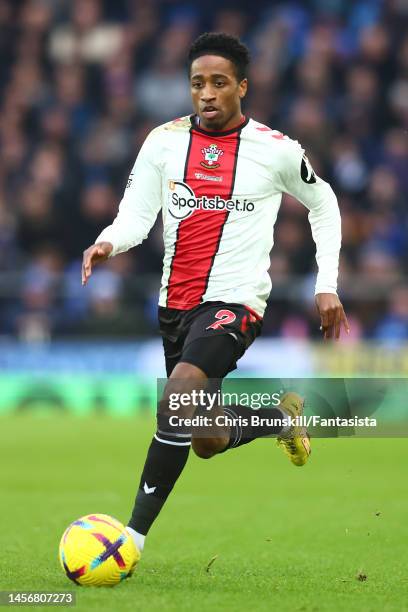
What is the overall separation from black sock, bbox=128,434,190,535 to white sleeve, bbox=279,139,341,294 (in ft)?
3.13

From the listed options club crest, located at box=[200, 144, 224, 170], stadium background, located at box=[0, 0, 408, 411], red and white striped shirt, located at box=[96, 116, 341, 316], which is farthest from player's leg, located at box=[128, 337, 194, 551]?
stadium background, located at box=[0, 0, 408, 411]

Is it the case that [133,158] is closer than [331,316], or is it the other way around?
[331,316]

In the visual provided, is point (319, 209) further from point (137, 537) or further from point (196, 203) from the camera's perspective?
point (137, 537)

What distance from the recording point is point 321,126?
53.0ft

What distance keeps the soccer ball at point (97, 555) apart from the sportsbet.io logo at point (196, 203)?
144 centimetres

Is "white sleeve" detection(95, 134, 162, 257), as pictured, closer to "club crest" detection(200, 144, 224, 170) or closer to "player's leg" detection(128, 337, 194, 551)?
"club crest" detection(200, 144, 224, 170)

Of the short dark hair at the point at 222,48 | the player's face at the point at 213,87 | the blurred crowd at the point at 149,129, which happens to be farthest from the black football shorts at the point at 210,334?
the blurred crowd at the point at 149,129

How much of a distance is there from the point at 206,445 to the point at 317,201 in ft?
3.99

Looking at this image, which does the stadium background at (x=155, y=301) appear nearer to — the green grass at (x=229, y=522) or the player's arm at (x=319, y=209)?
the green grass at (x=229, y=522)

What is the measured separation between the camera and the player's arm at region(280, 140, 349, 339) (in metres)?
5.56

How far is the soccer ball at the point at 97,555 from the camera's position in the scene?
199 inches

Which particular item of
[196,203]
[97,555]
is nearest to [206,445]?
[97,555]

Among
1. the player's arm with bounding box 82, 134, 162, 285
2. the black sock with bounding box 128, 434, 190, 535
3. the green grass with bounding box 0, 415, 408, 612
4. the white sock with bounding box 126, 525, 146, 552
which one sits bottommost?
the green grass with bounding box 0, 415, 408, 612

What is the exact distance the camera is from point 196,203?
5621mm
